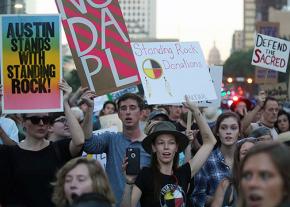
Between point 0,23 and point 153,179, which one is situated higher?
point 0,23

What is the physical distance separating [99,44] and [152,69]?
23.2 inches

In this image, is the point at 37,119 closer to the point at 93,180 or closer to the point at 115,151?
the point at 115,151

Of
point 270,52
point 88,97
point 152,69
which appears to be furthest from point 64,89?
point 270,52

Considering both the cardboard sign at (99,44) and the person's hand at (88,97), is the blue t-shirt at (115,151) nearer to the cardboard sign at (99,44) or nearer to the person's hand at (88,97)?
the person's hand at (88,97)

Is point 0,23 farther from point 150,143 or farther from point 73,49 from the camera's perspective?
point 150,143

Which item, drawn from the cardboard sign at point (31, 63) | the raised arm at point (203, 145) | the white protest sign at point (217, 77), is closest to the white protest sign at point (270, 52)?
the white protest sign at point (217, 77)

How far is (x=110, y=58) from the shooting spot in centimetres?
677

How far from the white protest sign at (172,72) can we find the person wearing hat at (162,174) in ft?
3.78

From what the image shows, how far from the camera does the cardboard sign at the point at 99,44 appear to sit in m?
6.66

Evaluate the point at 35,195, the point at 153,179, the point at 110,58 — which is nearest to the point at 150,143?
the point at 153,179

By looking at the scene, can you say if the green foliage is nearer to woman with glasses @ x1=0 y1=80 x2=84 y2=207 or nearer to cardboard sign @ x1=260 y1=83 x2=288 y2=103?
cardboard sign @ x1=260 y1=83 x2=288 y2=103

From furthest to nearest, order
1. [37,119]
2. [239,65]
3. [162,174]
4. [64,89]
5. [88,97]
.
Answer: [239,65], [88,97], [64,89], [37,119], [162,174]

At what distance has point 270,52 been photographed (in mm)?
12219

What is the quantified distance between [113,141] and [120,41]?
3.77ft
